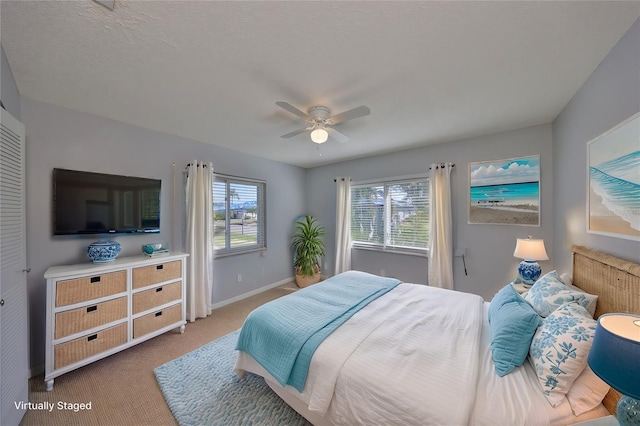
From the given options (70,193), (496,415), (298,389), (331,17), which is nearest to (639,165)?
(496,415)

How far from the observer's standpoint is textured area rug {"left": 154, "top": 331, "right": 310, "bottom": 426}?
166cm

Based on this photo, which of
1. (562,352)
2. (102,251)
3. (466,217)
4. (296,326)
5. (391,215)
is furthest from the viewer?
(391,215)

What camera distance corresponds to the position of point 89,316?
83.0 inches

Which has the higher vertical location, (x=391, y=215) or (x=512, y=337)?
(x=391, y=215)

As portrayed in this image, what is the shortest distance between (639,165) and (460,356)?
4.69 ft

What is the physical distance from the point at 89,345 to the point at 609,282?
403 centimetres

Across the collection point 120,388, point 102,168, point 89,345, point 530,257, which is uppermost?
point 102,168

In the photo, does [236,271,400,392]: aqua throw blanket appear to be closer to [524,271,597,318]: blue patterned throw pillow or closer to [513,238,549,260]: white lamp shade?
[524,271,597,318]: blue patterned throw pillow

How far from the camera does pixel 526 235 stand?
295cm

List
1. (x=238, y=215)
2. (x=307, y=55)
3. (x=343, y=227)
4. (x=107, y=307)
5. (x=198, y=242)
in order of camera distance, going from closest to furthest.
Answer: (x=307, y=55)
(x=107, y=307)
(x=198, y=242)
(x=238, y=215)
(x=343, y=227)

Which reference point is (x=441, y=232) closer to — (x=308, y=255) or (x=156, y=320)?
(x=308, y=255)

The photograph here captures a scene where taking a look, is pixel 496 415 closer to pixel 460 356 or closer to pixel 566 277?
pixel 460 356

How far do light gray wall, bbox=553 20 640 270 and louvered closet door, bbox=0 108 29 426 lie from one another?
12.2 ft

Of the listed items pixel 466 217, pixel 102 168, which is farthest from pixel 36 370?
pixel 466 217
